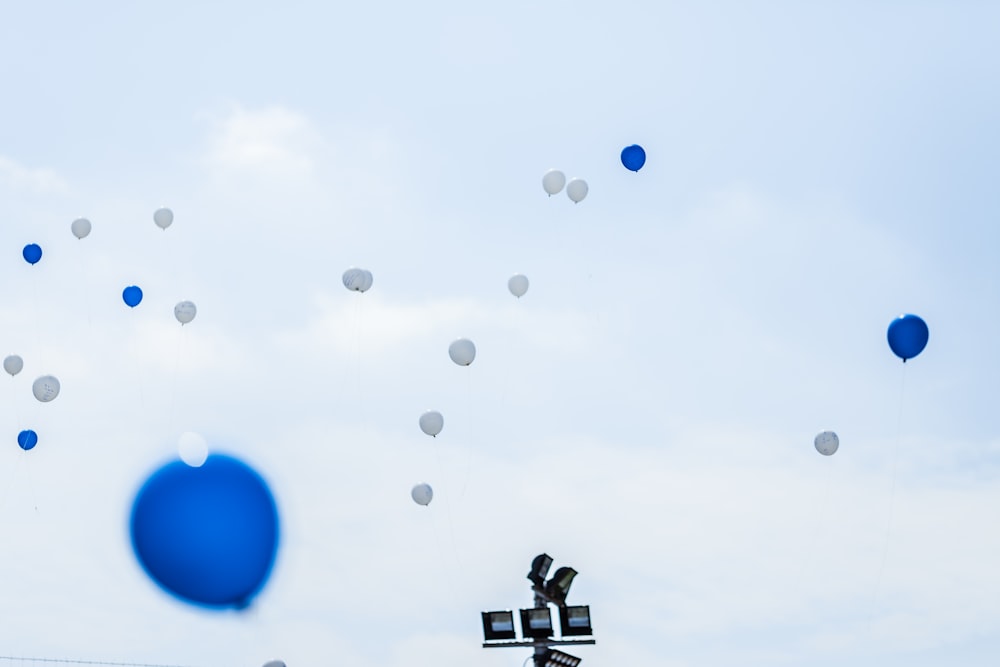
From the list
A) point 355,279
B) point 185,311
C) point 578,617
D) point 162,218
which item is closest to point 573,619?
point 578,617

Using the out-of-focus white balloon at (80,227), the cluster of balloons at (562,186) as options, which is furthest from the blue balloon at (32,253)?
the cluster of balloons at (562,186)

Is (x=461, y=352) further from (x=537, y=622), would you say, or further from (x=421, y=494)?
(x=537, y=622)

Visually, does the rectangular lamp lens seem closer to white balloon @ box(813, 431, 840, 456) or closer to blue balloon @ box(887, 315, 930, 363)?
white balloon @ box(813, 431, 840, 456)

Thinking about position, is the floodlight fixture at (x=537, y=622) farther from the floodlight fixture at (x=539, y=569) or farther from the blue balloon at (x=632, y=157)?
the blue balloon at (x=632, y=157)

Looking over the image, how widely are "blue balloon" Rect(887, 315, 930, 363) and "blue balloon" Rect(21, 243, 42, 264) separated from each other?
10.3 m

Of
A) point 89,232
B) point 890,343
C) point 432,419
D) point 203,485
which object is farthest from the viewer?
point 89,232

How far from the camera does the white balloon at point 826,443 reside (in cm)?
1609

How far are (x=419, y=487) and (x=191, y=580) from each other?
687 cm

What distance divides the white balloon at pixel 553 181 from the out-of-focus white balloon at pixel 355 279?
8.65 ft

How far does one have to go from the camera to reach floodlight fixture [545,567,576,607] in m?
18.4

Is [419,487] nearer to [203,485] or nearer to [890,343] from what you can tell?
[890,343]

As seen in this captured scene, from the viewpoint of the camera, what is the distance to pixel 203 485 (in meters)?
9.24

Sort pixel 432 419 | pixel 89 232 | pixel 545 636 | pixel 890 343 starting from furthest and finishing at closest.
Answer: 1. pixel 545 636
2. pixel 89 232
3. pixel 432 419
4. pixel 890 343

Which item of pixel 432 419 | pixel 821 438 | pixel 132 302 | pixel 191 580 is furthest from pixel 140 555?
pixel 821 438
